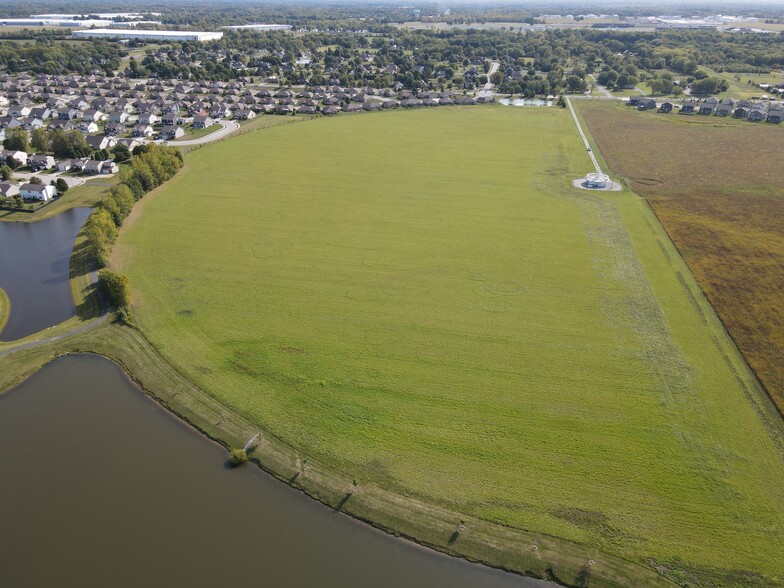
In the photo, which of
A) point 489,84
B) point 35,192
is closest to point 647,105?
point 489,84

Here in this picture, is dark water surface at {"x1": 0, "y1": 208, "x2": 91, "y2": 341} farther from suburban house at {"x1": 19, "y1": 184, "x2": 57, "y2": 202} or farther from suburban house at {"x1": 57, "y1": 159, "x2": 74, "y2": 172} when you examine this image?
suburban house at {"x1": 57, "y1": 159, "x2": 74, "y2": 172}

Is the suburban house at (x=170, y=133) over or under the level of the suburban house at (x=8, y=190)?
under

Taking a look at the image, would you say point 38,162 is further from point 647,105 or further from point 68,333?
point 647,105

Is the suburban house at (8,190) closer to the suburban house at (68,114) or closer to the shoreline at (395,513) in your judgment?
the shoreline at (395,513)

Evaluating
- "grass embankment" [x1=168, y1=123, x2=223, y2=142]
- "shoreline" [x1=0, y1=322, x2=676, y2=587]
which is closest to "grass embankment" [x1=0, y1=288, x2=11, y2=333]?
"shoreline" [x1=0, y1=322, x2=676, y2=587]

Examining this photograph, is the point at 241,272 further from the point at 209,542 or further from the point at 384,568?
the point at 384,568

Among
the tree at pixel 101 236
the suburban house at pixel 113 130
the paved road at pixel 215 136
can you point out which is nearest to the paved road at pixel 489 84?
the paved road at pixel 215 136
